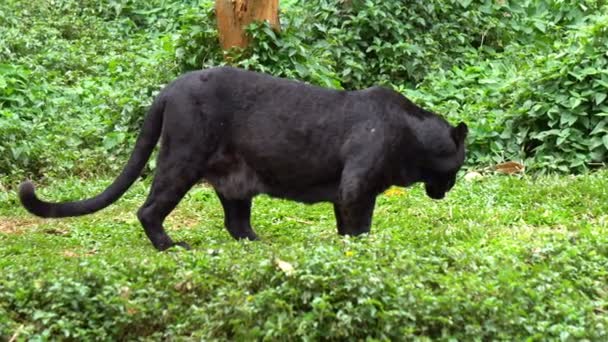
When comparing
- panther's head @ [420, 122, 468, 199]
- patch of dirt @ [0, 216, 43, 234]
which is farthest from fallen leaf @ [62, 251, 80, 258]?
panther's head @ [420, 122, 468, 199]

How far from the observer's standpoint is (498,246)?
7.04 m

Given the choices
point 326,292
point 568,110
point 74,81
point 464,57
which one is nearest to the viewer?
point 326,292

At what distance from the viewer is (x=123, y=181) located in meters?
7.72

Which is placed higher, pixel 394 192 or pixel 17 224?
pixel 394 192

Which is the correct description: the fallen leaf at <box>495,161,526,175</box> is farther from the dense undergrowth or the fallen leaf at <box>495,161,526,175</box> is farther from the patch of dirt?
the patch of dirt

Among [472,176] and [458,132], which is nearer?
[458,132]

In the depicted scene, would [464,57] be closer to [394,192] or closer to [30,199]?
[394,192]

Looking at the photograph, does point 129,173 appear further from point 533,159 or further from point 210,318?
point 533,159

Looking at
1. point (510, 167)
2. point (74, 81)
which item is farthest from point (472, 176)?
point (74, 81)

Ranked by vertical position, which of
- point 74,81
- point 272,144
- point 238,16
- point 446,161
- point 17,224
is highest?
point 238,16

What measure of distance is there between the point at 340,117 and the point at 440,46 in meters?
6.54

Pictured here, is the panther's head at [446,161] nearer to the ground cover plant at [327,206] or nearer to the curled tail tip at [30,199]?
the ground cover plant at [327,206]

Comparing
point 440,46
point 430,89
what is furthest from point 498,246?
point 440,46

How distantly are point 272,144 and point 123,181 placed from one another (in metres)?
1.21
